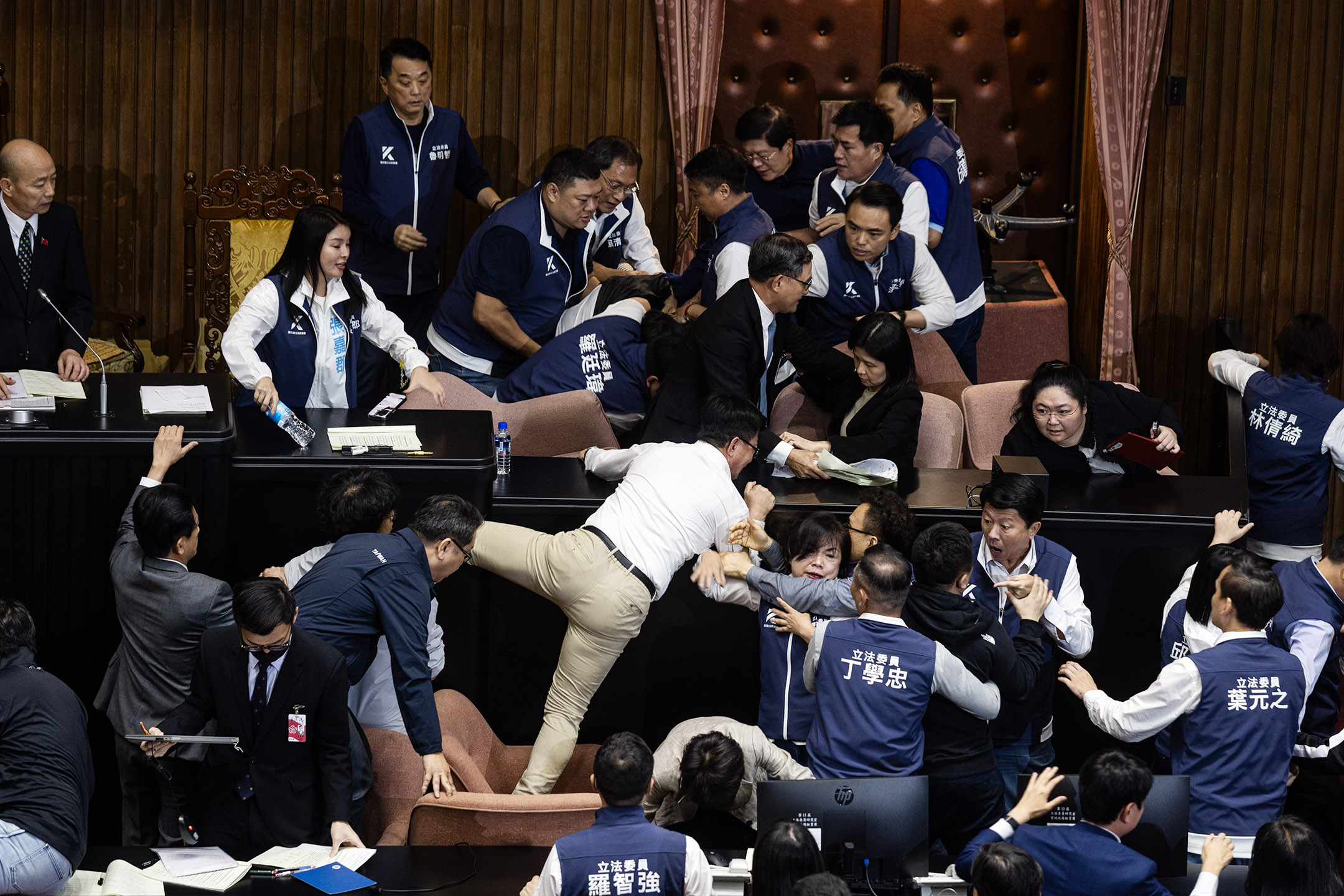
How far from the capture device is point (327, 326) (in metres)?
4.51

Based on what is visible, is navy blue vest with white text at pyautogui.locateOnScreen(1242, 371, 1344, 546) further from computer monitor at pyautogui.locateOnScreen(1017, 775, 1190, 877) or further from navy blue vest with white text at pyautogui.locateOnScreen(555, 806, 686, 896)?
navy blue vest with white text at pyautogui.locateOnScreen(555, 806, 686, 896)

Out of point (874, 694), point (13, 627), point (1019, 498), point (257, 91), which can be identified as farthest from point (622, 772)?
point (257, 91)

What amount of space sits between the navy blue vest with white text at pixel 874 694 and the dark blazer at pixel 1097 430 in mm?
1470

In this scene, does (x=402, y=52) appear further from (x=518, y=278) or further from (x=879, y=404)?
(x=879, y=404)

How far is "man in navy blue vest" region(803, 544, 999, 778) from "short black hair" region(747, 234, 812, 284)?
138 cm

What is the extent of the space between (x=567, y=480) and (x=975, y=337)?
7.43 ft

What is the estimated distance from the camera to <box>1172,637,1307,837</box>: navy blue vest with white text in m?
3.39

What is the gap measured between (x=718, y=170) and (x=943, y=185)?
976mm

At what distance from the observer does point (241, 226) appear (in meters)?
6.17

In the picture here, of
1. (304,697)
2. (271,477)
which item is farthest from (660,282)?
(304,697)

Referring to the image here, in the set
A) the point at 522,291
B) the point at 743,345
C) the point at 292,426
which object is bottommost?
the point at 292,426

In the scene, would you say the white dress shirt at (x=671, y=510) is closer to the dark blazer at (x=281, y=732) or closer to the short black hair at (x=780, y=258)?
the short black hair at (x=780, y=258)

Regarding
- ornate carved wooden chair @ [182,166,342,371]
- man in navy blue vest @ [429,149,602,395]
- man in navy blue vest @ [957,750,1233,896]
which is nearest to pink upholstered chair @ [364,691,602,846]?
man in navy blue vest @ [957,750,1233,896]

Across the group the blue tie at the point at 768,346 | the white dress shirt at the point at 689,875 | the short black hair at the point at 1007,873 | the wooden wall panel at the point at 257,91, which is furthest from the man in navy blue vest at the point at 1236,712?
the wooden wall panel at the point at 257,91
